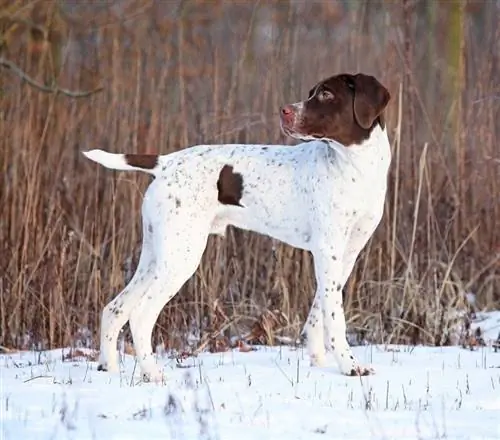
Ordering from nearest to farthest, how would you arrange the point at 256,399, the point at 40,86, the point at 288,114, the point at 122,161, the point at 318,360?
1. the point at 256,399
2. the point at 288,114
3. the point at 122,161
4. the point at 318,360
5. the point at 40,86

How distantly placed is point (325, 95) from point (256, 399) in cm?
147

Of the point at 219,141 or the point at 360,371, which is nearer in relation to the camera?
the point at 360,371

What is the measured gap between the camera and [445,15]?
27.9ft

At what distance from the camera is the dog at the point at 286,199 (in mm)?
5238

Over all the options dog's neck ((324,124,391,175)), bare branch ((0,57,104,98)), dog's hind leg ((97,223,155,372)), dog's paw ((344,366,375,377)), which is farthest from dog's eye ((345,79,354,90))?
bare branch ((0,57,104,98))

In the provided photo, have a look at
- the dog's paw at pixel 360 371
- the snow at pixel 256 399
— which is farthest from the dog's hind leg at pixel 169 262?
the dog's paw at pixel 360 371

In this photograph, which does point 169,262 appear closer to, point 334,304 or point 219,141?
point 334,304

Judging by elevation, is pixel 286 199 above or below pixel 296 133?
below

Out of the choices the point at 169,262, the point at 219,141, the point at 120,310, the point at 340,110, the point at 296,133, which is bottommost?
the point at 120,310

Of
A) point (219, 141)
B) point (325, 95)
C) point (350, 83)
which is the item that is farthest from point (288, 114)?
point (219, 141)

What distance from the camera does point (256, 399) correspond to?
14.9 ft

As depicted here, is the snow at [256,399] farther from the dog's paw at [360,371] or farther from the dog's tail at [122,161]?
the dog's tail at [122,161]

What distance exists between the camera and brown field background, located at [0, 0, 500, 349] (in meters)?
6.77

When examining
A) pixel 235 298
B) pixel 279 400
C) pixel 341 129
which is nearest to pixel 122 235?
pixel 235 298
